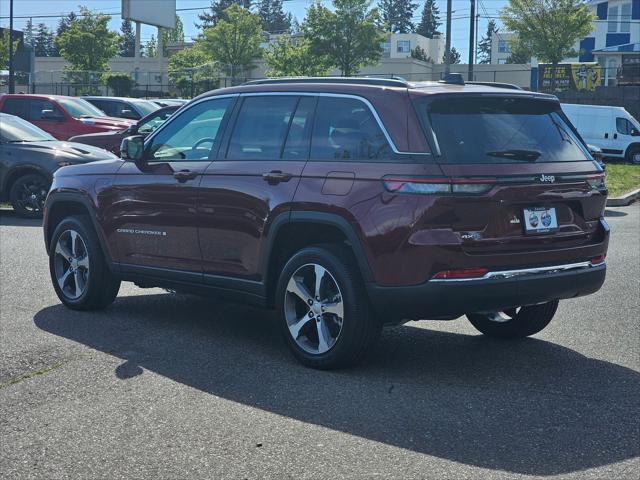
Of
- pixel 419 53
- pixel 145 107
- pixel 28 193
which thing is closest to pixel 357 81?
pixel 28 193

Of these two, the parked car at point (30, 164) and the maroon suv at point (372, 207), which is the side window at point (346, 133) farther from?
the parked car at point (30, 164)

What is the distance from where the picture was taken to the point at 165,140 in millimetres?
7250

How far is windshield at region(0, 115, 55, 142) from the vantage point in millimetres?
15172

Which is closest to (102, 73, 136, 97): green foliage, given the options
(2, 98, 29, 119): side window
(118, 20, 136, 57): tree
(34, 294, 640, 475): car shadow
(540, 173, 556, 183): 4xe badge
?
(2, 98, 29, 119): side window

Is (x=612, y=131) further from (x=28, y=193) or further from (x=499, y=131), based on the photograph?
(x=499, y=131)

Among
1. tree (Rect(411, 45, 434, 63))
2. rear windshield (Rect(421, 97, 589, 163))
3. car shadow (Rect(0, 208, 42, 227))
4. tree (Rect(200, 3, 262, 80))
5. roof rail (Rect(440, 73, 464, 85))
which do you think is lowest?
car shadow (Rect(0, 208, 42, 227))

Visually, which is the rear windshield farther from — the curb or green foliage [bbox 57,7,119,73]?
green foliage [bbox 57,7,119,73]

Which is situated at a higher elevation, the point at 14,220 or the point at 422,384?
the point at 422,384

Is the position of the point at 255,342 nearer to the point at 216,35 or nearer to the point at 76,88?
the point at 76,88

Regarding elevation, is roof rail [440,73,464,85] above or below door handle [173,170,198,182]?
above

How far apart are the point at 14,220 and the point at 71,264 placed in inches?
303

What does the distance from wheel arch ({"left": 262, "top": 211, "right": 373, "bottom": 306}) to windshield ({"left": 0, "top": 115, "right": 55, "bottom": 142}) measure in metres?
10.0

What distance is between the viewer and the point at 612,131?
32.6 metres

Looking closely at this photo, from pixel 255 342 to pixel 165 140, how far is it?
5.54 feet
